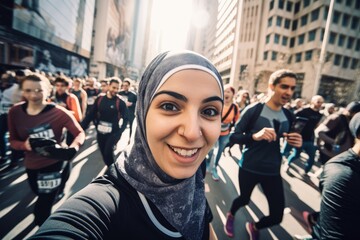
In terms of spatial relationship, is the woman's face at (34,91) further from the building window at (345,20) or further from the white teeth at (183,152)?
the building window at (345,20)

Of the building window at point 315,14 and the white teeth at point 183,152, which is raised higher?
the building window at point 315,14

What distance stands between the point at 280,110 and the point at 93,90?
7288 mm

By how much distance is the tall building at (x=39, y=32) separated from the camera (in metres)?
11.6

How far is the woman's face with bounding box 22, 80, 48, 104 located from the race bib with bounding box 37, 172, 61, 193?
83 cm

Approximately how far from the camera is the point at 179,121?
0.94 m

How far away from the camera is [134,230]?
33.6 inches

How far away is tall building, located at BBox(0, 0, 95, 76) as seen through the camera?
1156cm

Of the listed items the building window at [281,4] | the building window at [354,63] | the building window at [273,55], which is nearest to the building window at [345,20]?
the building window at [354,63]

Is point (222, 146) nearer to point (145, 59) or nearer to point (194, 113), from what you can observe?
point (194, 113)

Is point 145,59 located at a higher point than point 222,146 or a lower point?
higher

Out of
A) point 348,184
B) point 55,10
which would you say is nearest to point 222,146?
point 348,184

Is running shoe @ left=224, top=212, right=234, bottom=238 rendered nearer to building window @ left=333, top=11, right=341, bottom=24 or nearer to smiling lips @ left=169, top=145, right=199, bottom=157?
smiling lips @ left=169, top=145, right=199, bottom=157

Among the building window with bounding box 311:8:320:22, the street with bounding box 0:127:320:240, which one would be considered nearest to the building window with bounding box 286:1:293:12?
the building window with bounding box 311:8:320:22

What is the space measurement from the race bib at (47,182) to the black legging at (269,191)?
2210mm
